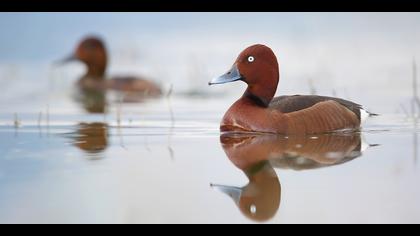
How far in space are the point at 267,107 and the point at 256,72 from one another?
0.37 m

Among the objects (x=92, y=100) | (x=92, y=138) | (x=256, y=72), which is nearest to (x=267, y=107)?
(x=256, y=72)

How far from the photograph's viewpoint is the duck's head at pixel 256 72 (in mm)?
8570

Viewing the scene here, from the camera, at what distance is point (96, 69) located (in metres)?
18.9

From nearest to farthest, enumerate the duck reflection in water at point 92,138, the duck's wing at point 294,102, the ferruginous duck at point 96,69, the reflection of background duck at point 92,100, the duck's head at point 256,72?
1. the duck reflection in water at point 92,138
2. the duck's wing at point 294,102
3. the duck's head at point 256,72
4. the reflection of background duck at point 92,100
5. the ferruginous duck at point 96,69

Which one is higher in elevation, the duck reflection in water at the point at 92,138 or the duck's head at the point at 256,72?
the duck's head at the point at 256,72

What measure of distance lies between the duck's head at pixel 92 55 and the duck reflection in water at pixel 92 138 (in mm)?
8958

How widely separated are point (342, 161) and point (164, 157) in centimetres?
147

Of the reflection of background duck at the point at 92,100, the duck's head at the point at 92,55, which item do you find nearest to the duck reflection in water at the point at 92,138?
the reflection of background duck at the point at 92,100

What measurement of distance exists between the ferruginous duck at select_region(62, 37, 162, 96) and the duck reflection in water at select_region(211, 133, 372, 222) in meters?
8.85

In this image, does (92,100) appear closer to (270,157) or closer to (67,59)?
(67,59)

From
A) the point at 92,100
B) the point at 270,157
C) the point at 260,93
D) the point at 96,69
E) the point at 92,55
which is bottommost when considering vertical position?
the point at 270,157

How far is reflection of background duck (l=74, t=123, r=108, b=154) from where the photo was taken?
25.2 feet

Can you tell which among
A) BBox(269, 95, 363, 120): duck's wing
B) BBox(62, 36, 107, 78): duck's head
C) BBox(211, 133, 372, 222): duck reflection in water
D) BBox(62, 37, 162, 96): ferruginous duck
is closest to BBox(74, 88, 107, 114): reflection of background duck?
BBox(62, 37, 162, 96): ferruginous duck

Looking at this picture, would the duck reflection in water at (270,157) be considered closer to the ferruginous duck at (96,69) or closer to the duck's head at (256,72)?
the duck's head at (256,72)
